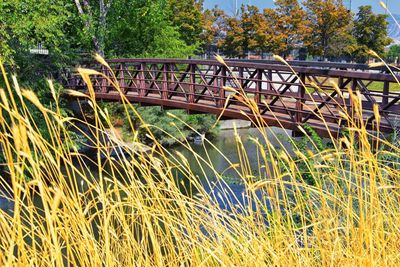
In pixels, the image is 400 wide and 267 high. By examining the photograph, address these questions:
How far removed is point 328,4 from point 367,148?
26424 millimetres

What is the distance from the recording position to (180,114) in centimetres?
1552

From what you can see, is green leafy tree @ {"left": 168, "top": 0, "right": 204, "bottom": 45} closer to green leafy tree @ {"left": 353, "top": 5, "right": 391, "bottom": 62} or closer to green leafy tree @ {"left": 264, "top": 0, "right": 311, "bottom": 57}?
green leafy tree @ {"left": 264, "top": 0, "right": 311, "bottom": 57}

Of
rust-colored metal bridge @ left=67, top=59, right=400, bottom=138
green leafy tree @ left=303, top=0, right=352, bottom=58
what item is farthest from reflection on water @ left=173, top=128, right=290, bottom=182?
green leafy tree @ left=303, top=0, right=352, bottom=58

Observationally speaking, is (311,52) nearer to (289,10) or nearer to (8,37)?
(289,10)

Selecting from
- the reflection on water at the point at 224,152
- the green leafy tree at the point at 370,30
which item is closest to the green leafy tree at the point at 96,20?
the reflection on water at the point at 224,152

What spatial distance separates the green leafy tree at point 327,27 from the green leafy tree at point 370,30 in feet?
4.01

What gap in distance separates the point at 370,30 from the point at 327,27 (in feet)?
10.1

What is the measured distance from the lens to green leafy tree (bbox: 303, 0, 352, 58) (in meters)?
25.7

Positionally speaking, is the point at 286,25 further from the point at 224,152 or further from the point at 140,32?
the point at 224,152

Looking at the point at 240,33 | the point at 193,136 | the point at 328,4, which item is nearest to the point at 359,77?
the point at 193,136

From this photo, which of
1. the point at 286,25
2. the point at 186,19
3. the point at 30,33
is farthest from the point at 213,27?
the point at 30,33

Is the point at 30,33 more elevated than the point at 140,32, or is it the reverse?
the point at 140,32

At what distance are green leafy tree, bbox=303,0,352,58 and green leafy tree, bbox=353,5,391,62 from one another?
122cm

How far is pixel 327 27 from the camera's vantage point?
86.1 feet
